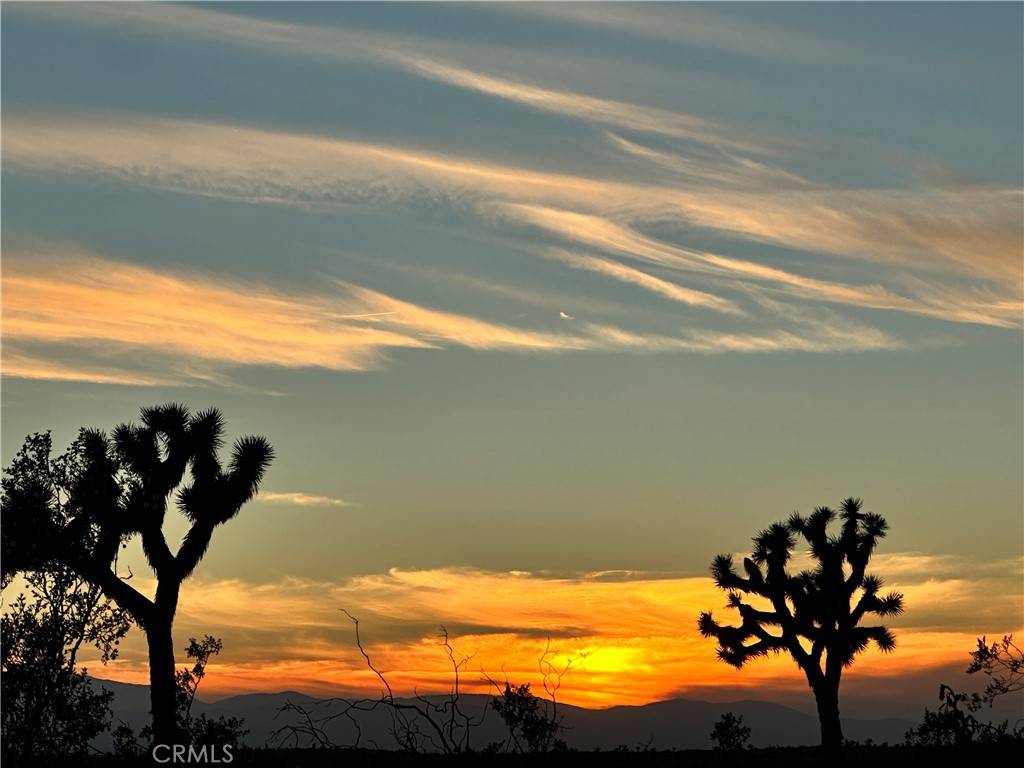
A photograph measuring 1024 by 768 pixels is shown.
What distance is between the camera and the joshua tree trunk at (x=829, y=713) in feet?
120

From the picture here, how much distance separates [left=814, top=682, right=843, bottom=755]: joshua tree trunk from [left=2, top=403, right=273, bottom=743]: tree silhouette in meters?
17.8

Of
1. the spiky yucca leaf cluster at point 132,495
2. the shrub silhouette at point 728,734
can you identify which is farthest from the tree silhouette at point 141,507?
the shrub silhouette at point 728,734

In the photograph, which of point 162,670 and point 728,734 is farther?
point 728,734

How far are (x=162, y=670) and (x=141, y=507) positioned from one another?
421 cm

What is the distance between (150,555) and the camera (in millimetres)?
32375

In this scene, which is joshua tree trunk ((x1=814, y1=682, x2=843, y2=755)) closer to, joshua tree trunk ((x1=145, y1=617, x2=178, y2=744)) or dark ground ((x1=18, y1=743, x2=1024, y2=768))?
dark ground ((x1=18, y1=743, x2=1024, y2=768))

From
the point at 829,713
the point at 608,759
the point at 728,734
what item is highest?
the point at 829,713

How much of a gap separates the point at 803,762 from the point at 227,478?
52.8 ft

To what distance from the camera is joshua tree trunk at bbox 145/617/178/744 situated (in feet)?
104

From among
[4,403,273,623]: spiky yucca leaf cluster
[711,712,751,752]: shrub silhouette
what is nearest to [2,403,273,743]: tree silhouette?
[4,403,273,623]: spiky yucca leaf cluster

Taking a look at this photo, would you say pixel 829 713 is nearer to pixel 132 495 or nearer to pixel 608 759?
pixel 608 759

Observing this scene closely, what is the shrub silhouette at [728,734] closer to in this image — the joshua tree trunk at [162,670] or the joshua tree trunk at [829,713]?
the joshua tree trunk at [829,713]

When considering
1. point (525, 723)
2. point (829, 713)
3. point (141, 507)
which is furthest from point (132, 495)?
point (829, 713)

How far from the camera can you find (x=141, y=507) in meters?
31.8
